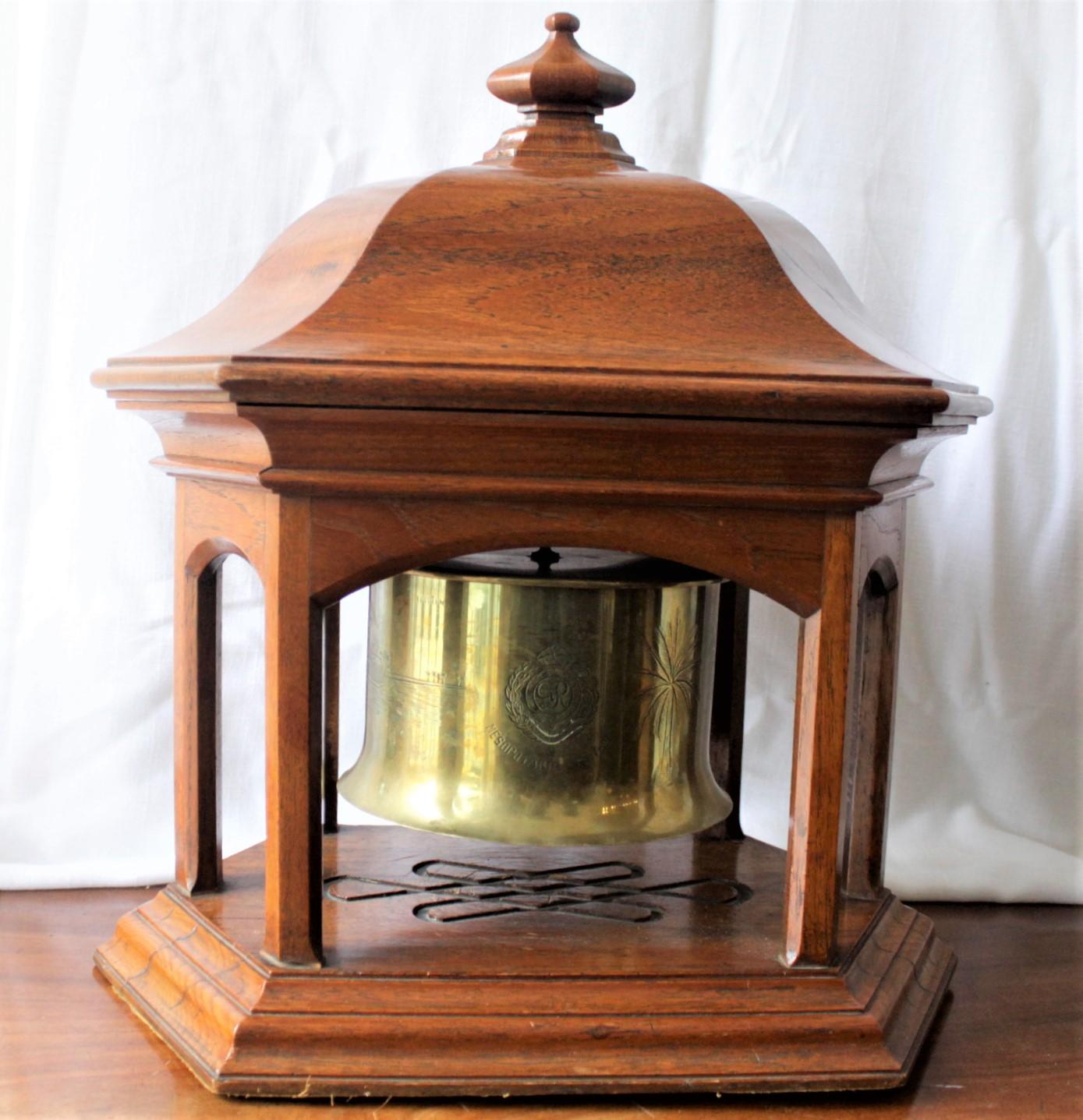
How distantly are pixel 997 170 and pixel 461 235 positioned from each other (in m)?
0.67

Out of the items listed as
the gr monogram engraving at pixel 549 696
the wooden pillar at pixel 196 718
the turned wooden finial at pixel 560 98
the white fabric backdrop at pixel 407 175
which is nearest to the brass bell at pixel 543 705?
the gr monogram engraving at pixel 549 696

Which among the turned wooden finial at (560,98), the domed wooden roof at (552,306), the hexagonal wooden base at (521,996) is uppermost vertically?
the turned wooden finial at (560,98)

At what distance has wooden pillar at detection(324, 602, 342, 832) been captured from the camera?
48.8 inches

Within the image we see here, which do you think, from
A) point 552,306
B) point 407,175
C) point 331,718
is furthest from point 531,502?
point 407,175

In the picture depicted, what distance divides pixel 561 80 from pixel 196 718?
1.68 feet

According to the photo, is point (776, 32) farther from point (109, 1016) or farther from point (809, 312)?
point (109, 1016)

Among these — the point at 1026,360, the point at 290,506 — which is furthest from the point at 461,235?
the point at 1026,360

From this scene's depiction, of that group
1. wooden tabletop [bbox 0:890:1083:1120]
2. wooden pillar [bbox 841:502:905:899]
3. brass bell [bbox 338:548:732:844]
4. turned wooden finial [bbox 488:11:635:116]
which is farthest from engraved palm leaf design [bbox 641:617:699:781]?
turned wooden finial [bbox 488:11:635:116]

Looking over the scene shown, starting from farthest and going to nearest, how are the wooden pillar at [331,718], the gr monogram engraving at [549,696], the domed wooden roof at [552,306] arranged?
the wooden pillar at [331,718] < the gr monogram engraving at [549,696] < the domed wooden roof at [552,306]

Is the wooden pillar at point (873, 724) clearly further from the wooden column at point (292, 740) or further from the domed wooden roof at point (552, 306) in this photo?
the wooden column at point (292, 740)

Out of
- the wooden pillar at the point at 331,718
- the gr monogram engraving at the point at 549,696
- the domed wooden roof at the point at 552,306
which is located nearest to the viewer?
the domed wooden roof at the point at 552,306

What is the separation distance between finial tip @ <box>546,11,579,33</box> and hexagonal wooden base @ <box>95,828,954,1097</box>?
62 centimetres

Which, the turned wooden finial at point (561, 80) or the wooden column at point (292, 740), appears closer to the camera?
the wooden column at point (292, 740)

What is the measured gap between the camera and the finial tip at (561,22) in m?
1.05
